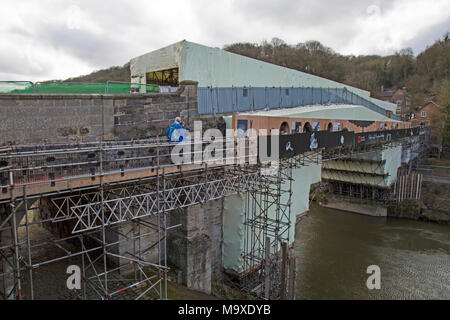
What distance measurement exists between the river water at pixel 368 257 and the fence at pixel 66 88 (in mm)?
12193

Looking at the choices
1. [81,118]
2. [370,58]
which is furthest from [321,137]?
[370,58]

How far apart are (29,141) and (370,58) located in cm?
9203

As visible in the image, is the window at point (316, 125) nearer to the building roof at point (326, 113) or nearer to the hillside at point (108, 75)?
the building roof at point (326, 113)

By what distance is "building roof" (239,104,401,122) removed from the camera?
1692cm

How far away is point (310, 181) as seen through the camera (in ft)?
59.1

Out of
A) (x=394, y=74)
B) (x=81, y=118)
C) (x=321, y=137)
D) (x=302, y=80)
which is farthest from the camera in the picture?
(x=394, y=74)

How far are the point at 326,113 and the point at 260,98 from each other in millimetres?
3848

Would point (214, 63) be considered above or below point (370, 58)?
below

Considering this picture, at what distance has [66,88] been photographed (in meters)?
10.6

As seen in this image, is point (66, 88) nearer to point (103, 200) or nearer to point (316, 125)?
point (103, 200)

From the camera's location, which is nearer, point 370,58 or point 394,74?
point 394,74

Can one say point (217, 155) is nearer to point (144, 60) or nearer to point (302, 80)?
point (144, 60)

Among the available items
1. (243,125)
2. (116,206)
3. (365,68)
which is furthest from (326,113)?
(365,68)

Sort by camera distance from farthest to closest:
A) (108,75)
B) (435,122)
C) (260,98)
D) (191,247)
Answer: (435,122) < (108,75) < (260,98) < (191,247)
